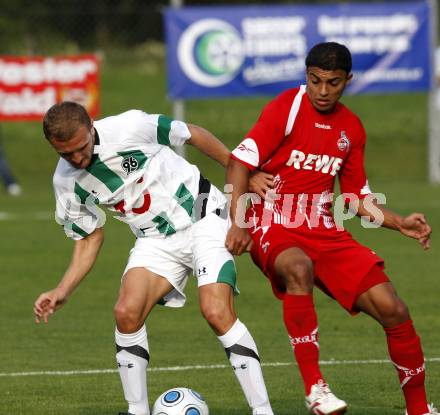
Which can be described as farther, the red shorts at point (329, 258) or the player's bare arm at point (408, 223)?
the player's bare arm at point (408, 223)

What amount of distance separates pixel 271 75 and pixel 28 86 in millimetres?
4072

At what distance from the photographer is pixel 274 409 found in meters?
7.07

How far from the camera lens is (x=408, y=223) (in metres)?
6.57

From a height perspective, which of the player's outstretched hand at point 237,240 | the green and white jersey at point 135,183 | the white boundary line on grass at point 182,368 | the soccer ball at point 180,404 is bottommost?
the white boundary line on grass at point 182,368

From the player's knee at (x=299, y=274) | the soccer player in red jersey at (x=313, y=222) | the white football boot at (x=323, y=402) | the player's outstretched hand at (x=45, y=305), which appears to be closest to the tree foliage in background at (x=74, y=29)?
the soccer player in red jersey at (x=313, y=222)

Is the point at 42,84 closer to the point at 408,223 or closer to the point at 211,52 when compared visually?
the point at 211,52

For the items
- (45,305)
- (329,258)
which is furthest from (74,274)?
(329,258)

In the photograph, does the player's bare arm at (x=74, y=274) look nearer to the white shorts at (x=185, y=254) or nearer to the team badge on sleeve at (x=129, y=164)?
the white shorts at (x=185, y=254)

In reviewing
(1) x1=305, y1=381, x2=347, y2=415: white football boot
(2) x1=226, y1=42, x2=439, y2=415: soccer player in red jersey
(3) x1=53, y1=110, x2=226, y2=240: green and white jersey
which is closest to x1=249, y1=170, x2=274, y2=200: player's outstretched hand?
(2) x1=226, y1=42, x2=439, y2=415: soccer player in red jersey

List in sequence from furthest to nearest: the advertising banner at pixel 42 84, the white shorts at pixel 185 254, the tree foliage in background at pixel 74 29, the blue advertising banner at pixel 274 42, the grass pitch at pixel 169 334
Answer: the tree foliage in background at pixel 74 29
the blue advertising banner at pixel 274 42
the advertising banner at pixel 42 84
the grass pitch at pixel 169 334
the white shorts at pixel 185 254

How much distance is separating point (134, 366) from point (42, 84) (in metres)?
13.7

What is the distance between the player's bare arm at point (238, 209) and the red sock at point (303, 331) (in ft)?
1.34

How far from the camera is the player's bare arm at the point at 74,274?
A: 643 cm

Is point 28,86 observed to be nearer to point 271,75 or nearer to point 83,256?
point 271,75
